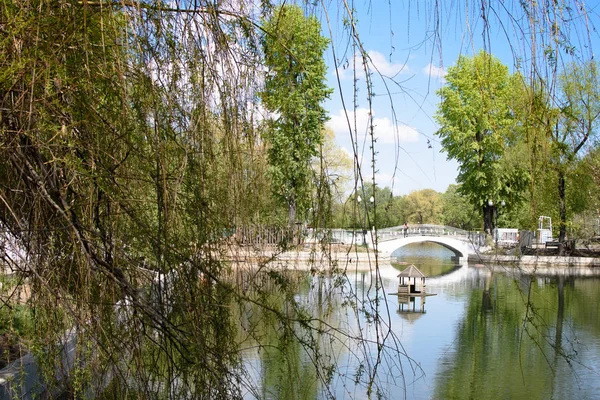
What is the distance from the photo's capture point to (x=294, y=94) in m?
1.84

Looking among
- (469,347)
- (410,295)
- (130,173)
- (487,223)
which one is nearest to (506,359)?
(469,347)

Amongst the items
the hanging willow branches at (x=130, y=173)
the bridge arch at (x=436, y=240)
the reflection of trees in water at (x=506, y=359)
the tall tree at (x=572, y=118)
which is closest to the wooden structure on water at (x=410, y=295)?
the reflection of trees in water at (x=506, y=359)

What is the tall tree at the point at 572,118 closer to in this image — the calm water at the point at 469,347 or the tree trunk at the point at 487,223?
the tree trunk at the point at 487,223

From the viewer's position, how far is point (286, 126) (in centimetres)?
201

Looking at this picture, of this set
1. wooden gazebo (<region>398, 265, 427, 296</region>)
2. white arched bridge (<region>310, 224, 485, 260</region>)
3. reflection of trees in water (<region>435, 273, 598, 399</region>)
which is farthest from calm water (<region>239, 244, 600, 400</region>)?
white arched bridge (<region>310, 224, 485, 260</region>)

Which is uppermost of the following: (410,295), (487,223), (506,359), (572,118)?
(572,118)

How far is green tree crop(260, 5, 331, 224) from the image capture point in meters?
1.79

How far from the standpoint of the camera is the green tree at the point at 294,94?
1.79 m

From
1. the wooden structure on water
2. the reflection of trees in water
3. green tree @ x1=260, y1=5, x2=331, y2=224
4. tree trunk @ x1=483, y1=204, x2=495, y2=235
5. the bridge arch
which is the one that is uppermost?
green tree @ x1=260, y1=5, x2=331, y2=224

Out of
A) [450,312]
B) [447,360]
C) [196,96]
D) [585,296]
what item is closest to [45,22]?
[196,96]

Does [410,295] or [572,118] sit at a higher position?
[572,118]

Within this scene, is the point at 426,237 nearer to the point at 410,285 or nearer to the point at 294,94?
the point at 410,285

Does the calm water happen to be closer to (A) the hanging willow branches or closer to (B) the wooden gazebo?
(B) the wooden gazebo

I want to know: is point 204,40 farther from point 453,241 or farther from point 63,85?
point 453,241
